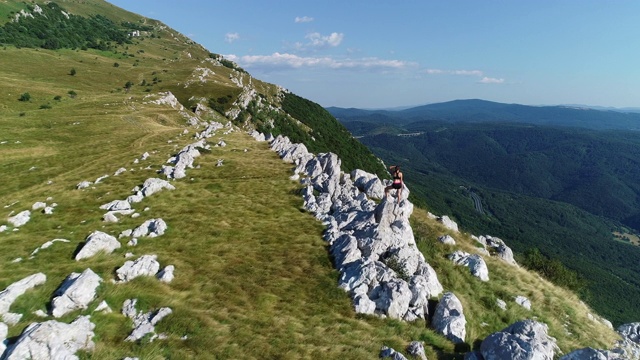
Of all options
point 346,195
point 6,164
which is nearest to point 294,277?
point 346,195

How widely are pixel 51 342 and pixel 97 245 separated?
442 inches

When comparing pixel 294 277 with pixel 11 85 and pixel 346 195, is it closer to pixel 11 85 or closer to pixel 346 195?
pixel 346 195

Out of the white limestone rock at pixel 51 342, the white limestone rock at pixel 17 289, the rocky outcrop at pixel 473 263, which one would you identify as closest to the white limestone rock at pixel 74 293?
the white limestone rock at pixel 17 289

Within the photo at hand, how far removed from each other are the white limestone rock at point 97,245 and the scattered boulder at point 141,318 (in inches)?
279

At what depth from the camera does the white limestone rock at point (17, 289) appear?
16.4 metres

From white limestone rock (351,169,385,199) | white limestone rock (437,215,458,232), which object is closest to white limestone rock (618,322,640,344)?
white limestone rock (437,215,458,232)

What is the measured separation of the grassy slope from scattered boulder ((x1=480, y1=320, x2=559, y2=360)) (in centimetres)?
260

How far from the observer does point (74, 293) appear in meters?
17.6

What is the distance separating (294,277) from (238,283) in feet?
13.0

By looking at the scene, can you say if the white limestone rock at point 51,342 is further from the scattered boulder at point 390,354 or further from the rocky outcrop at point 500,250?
the rocky outcrop at point 500,250

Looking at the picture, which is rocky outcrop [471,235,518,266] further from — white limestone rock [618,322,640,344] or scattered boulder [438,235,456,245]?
→ white limestone rock [618,322,640,344]

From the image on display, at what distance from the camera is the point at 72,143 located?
207 feet

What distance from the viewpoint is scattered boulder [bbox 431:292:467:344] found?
20.8m

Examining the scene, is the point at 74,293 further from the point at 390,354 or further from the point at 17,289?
the point at 390,354
